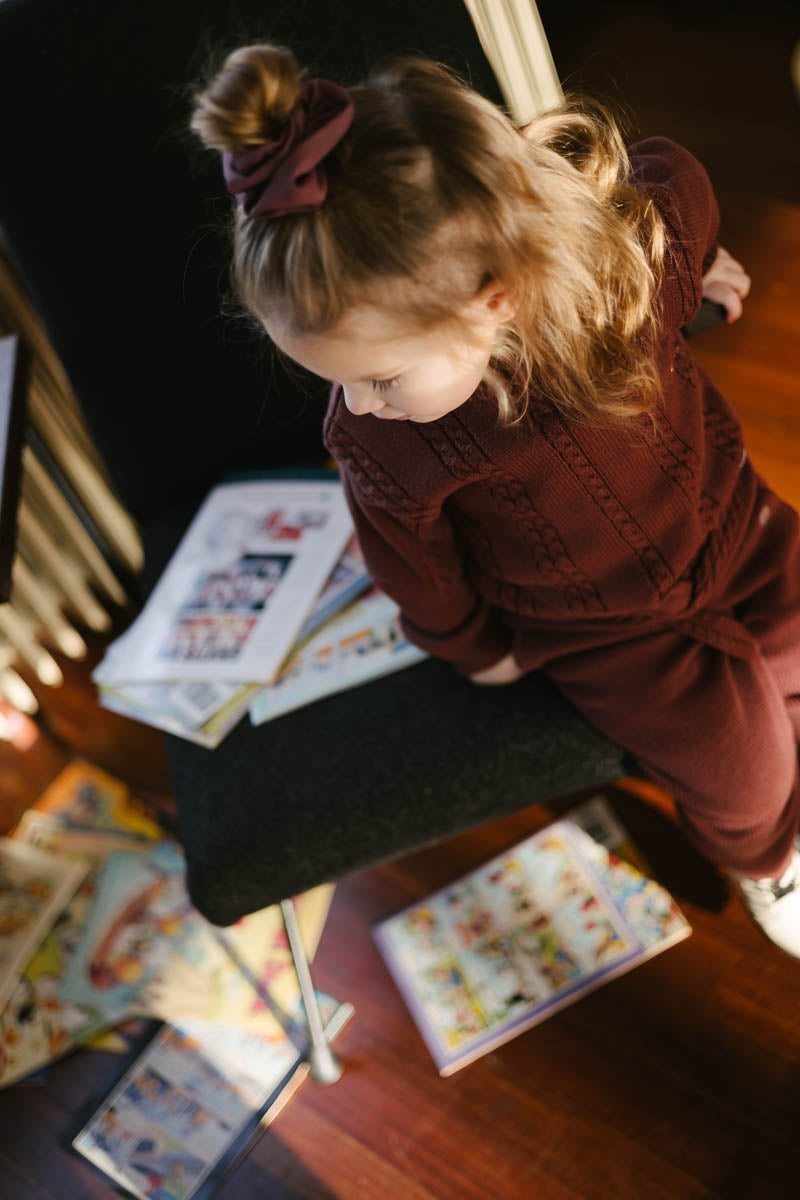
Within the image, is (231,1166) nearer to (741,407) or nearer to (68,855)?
(68,855)

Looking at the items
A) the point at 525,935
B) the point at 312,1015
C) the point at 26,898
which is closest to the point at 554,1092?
the point at 525,935

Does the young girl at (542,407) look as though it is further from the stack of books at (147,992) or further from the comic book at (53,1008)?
the comic book at (53,1008)

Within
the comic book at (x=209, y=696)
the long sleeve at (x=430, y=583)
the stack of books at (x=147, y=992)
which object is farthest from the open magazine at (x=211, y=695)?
the stack of books at (x=147, y=992)

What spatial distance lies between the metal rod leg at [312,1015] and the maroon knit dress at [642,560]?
38 centimetres

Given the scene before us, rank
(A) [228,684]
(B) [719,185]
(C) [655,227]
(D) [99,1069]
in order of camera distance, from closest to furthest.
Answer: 1. (C) [655,227]
2. (A) [228,684]
3. (D) [99,1069]
4. (B) [719,185]

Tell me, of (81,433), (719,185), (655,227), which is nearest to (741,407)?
(719,185)

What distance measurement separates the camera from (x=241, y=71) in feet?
1.97

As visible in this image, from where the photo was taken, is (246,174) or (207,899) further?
(207,899)

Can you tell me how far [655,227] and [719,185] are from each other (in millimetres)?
1407

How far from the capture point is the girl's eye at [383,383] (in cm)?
74

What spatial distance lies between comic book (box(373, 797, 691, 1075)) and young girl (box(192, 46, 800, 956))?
24 centimetres

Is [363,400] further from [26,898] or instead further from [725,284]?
[26,898]

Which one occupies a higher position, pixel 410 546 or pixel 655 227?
pixel 655 227

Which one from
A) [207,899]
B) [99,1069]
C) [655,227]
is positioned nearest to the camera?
[655,227]
